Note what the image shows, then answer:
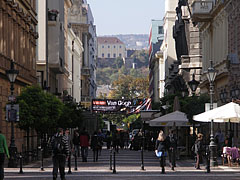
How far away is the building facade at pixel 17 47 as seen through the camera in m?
39.3

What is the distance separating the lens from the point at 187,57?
210 ft

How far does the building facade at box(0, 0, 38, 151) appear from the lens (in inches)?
1547

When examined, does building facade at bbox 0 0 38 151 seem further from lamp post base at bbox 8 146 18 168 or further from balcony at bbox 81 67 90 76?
balcony at bbox 81 67 90 76

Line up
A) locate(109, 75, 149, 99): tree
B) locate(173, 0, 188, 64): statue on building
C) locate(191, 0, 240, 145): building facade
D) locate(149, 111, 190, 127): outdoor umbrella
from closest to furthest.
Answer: locate(149, 111, 190, 127): outdoor umbrella
locate(191, 0, 240, 145): building facade
locate(173, 0, 188, 64): statue on building
locate(109, 75, 149, 99): tree

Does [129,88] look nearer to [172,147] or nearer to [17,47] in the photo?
[17,47]

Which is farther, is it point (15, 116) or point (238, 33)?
point (238, 33)

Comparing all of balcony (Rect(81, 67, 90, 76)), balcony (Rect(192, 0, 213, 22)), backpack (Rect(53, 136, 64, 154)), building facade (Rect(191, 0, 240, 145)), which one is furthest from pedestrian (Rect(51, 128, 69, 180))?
balcony (Rect(81, 67, 90, 76))

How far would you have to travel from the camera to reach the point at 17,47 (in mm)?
45219

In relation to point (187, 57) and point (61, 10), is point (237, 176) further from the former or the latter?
point (61, 10)

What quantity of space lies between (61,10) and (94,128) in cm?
1283

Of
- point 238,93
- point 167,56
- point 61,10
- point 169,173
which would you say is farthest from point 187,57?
point 167,56

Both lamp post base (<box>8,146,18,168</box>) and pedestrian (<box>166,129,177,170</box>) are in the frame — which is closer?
pedestrian (<box>166,129,177,170</box>)

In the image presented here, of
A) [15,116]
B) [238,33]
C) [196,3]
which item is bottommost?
[15,116]

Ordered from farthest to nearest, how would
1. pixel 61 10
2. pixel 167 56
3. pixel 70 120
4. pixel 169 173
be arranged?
pixel 167 56 < pixel 61 10 < pixel 70 120 < pixel 169 173
